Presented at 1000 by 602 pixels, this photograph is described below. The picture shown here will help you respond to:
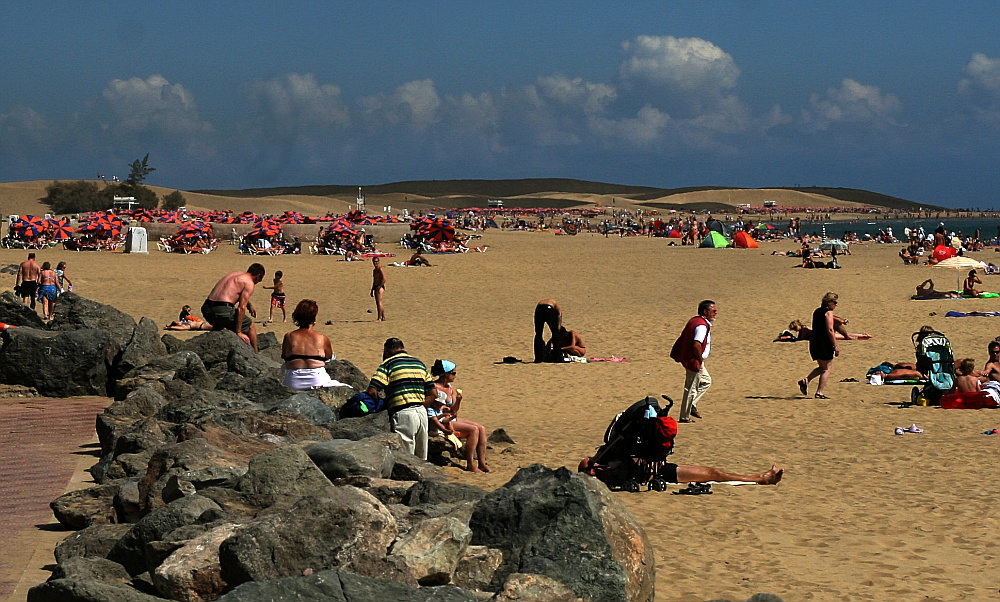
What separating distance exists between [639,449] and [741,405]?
4498mm

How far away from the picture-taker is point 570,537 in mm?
4859

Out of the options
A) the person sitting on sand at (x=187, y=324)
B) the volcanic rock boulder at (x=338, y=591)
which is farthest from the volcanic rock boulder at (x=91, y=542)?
the person sitting on sand at (x=187, y=324)

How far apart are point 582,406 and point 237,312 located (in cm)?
379

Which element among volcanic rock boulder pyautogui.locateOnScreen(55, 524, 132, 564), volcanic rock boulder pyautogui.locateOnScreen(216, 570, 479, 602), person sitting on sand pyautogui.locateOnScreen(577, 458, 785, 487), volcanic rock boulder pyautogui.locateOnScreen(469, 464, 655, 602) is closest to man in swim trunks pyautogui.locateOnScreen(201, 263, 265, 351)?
person sitting on sand pyautogui.locateOnScreen(577, 458, 785, 487)

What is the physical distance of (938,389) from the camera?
A: 39.4ft

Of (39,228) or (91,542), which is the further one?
(39,228)

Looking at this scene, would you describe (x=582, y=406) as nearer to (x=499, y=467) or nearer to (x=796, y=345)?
(x=499, y=467)

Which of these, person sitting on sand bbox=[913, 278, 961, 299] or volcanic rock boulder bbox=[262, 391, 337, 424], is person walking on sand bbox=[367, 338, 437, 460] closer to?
volcanic rock boulder bbox=[262, 391, 337, 424]

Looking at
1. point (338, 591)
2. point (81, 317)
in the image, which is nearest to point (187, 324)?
point (81, 317)

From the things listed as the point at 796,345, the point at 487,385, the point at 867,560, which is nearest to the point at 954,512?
the point at 867,560

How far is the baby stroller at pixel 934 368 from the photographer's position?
1204 centimetres

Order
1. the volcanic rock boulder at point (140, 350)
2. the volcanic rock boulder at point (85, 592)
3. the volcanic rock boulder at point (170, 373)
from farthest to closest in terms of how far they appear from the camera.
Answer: the volcanic rock boulder at point (140, 350) < the volcanic rock boulder at point (170, 373) < the volcanic rock boulder at point (85, 592)

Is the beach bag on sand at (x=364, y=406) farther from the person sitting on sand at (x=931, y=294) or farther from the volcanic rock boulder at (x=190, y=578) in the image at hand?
the person sitting on sand at (x=931, y=294)

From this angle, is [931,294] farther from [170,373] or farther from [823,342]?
[170,373]
